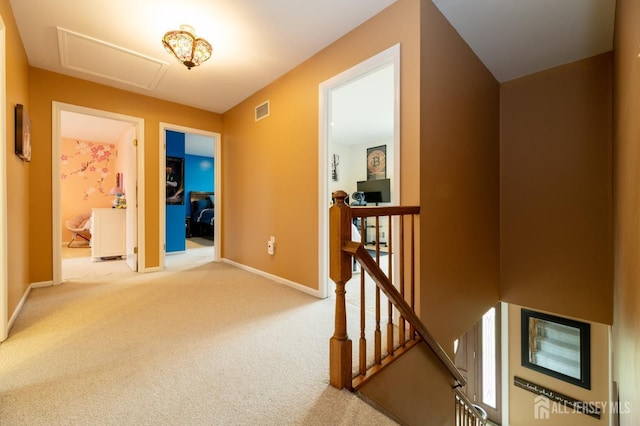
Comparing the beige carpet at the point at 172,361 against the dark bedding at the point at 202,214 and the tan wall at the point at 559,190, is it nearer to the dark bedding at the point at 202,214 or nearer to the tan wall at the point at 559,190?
the tan wall at the point at 559,190

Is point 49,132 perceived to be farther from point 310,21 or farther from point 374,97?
point 374,97

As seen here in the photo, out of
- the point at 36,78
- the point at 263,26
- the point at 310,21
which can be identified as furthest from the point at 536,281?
the point at 36,78

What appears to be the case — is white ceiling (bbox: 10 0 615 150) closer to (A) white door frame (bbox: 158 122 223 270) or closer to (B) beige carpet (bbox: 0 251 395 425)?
(A) white door frame (bbox: 158 122 223 270)

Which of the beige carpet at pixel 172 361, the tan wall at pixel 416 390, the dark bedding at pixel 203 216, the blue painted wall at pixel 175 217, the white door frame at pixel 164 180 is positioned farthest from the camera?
the dark bedding at pixel 203 216

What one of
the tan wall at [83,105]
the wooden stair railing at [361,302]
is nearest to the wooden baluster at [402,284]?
the wooden stair railing at [361,302]

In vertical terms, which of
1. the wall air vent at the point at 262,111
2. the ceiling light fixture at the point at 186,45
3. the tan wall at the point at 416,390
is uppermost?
the ceiling light fixture at the point at 186,45

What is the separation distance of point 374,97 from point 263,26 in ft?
7.41

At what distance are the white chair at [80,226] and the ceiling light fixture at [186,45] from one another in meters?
5.62

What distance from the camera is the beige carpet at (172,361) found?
117 centimetres

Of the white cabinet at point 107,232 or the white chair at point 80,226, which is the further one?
the white chair at point 80,226

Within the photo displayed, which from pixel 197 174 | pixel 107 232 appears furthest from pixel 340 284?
Answer: pixel 197 174

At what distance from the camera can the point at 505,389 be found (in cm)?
396

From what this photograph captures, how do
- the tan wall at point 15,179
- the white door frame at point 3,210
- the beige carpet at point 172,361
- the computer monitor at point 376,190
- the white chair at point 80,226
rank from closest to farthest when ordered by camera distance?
1. the beige carpet at point 172,361
2. the white door frame at point 3,210
3. the tan wall at point 15,179
4. the white chair at point 80,226
5. the computer monitor at point 376,190

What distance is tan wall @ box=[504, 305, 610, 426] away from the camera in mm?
3189
